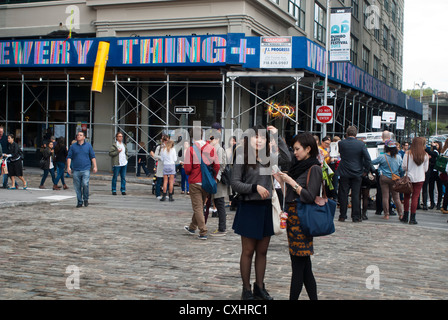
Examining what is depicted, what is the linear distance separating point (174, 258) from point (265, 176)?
8.93 feet

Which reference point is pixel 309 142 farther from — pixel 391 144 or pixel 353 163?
pixel 391 144

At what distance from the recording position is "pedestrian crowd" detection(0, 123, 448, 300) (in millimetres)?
5402

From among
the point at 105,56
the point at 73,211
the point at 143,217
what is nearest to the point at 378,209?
the point at 143,217

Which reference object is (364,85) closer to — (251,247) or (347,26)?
(347,26)

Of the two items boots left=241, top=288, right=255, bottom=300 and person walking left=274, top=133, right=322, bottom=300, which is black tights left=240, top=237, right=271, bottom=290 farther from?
person walking left=274, top=133, right=322, bottom=300

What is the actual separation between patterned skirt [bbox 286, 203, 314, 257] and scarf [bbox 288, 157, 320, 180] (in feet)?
1.01

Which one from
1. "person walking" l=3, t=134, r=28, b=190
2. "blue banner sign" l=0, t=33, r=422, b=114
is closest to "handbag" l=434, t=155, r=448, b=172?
"blue banner sign" l=0, t=33, r=422, b=114

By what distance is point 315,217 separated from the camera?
5180 mm

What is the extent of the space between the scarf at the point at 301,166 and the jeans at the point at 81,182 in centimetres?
890

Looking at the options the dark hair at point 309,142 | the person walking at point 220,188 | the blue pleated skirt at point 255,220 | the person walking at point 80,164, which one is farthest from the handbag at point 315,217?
the person walking at point 80,164

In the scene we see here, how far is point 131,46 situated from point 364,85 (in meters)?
15.9

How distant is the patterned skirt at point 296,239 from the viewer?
5285mm

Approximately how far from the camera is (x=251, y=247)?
5.88m

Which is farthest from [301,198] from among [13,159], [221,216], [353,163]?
[13,159]
